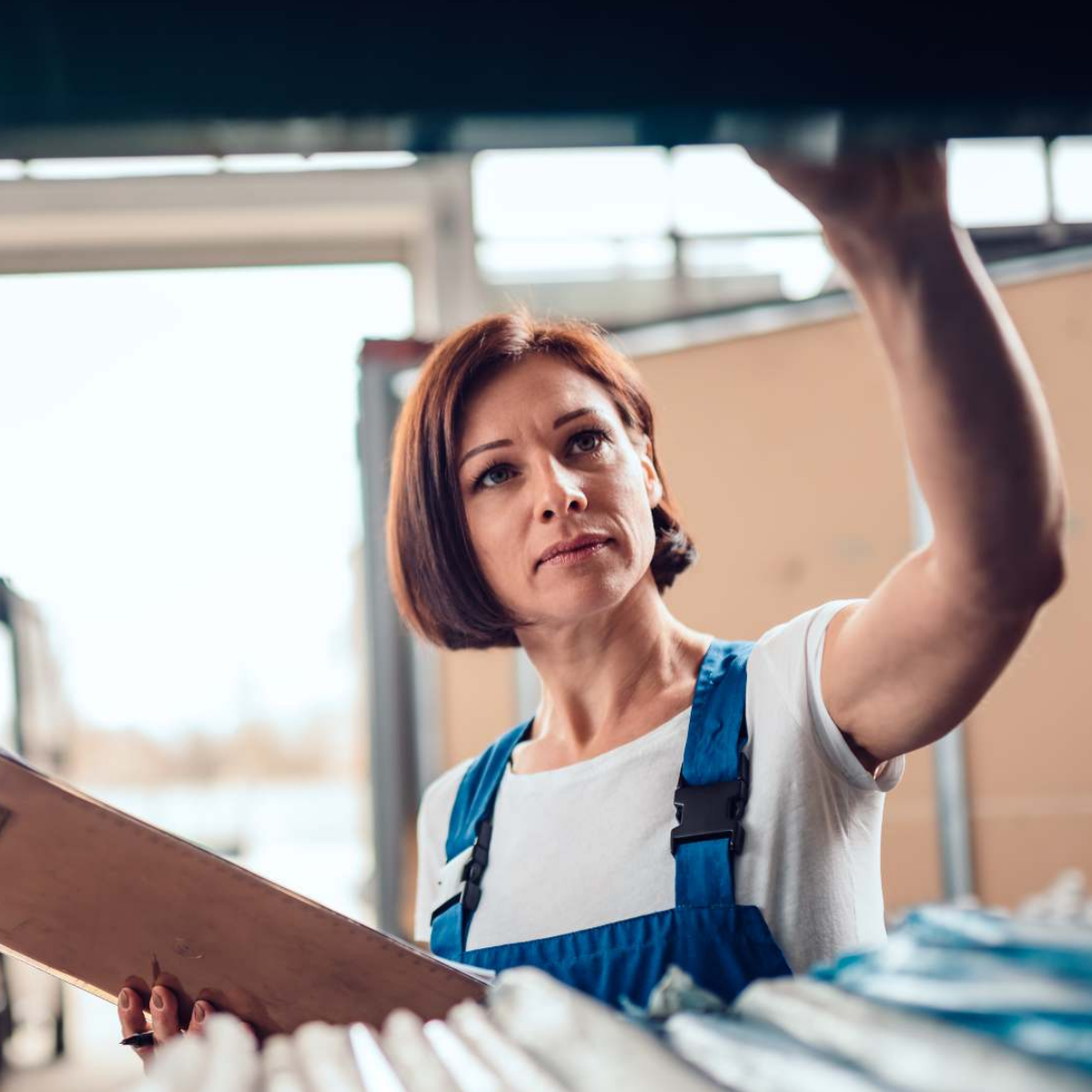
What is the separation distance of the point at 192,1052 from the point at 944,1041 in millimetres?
246

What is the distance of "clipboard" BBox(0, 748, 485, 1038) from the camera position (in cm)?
55

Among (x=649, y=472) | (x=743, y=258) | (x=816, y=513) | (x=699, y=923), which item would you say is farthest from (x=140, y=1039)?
(x=743, y=258)

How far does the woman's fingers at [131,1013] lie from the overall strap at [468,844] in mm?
372

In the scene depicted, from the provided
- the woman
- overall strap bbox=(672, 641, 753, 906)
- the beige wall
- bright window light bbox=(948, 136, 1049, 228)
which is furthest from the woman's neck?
the beige wall

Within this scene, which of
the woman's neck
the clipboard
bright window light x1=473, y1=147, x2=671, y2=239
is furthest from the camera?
bright window light x1=473, y1=147, x2=671, y2=239

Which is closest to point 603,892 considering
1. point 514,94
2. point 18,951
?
point 18,951

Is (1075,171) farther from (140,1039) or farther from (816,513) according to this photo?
(816,513)

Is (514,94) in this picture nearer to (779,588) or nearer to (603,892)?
(603,892)

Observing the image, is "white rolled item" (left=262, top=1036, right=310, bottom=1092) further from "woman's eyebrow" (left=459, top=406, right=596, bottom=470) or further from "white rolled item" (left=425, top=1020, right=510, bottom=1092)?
"woman's eyebrow" (left=459, top=406, right=596, bottom=470)

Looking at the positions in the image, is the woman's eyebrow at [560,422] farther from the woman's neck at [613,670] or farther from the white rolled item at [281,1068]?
the white rolled item at [281,1068]

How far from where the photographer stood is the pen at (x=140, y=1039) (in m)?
0.64

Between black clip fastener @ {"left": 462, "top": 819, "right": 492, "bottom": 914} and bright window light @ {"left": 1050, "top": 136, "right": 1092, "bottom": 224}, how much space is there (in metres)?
0.67

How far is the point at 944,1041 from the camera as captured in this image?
306 millimetres

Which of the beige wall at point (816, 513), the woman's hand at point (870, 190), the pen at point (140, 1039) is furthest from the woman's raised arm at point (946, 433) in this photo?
the beige wall at point (816, 513)
